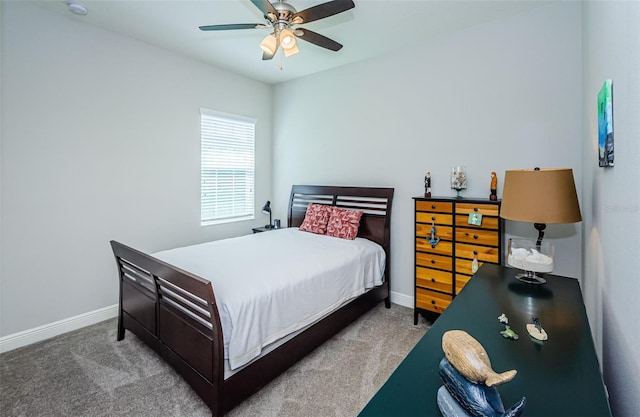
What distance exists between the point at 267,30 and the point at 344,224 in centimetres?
219

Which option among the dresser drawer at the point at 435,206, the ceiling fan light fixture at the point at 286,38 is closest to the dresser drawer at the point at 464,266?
the dresser drawer at the point at 435,206

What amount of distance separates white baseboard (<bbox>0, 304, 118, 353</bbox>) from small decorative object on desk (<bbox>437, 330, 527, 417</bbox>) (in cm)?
349

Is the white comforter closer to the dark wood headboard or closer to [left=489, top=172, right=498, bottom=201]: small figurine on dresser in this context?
the dark wood headboard

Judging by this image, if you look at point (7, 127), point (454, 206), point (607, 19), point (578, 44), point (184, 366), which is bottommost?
point (184, 366)

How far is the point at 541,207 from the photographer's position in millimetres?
1720

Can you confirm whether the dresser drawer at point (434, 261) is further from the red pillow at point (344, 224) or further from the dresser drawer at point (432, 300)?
the red pillow at point (344, 224)

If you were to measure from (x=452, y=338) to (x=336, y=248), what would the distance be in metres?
2.17

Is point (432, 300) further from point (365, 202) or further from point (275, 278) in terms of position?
point (275, 278)

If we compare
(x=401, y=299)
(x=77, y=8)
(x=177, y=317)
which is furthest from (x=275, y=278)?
(x=77, y=8)

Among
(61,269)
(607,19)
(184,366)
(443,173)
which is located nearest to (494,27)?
(443,173)

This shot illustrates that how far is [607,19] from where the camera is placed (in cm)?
133

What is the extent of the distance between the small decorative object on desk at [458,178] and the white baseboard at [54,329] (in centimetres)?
379

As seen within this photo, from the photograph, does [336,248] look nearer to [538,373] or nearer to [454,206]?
[454,206]

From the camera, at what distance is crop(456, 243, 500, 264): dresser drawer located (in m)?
2.48
